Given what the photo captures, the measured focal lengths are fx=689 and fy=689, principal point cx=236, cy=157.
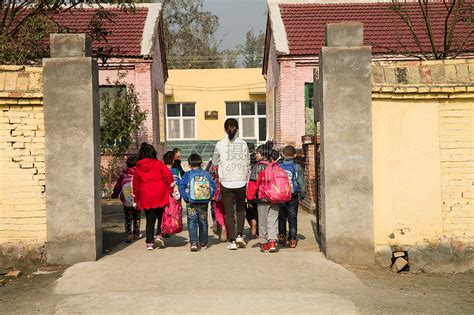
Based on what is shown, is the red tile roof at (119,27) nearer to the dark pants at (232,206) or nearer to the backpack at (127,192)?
the backpack at (127,192)

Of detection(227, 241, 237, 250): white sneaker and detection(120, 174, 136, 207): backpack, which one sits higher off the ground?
detection(120, 174, 136, 207): backpack

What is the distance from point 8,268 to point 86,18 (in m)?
14.7

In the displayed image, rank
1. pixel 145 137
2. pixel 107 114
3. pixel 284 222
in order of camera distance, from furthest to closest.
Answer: pixel 145 137 → pixel 107 114 → pixel 284 222

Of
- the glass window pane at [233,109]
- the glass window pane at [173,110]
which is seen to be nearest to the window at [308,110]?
the glass window pane at [233,109]

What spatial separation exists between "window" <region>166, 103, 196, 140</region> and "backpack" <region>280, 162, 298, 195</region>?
26043 millimetres

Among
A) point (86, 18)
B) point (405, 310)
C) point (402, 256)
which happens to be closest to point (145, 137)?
point (86, 18)

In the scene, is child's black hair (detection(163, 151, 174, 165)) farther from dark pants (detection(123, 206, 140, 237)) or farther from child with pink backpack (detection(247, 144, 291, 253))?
child with pink backpack (detection(247, 144, 291, 253))

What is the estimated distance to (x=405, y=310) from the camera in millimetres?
6945

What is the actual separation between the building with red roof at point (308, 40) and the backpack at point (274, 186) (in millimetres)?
8877

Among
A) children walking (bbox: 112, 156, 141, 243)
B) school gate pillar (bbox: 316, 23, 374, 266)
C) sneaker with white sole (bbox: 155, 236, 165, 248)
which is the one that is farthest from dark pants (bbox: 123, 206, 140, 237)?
school gate pillar (bbox: 316, 23, 374, 266)

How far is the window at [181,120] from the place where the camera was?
120 feet

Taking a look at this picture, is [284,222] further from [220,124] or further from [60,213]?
[220,124]

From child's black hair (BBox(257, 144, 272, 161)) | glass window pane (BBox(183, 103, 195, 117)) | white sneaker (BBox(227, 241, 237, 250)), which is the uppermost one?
glass window pane (BBox(183, 103, 195, 117))

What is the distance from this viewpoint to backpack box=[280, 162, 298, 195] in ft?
34.5
